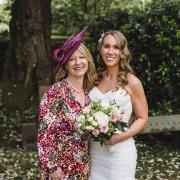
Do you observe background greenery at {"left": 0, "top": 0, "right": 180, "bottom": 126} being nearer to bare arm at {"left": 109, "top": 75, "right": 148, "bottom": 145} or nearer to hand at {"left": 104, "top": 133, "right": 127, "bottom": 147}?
bare arm at {"left": 109, "top": 75, "right": 148, "bottom": 145}

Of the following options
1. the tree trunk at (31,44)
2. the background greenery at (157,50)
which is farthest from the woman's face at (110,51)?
the tree trunk at (31,44)

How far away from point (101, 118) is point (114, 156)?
0.48 meters

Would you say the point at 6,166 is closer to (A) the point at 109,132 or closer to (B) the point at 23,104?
(B) the point at 23,104

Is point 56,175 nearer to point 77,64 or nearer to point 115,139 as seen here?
point 115,139

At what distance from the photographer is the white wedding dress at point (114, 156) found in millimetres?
4344

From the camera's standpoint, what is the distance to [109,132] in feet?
13.3

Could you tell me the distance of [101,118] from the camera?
4012 millimetres

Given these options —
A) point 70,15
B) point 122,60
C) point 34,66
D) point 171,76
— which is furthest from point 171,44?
point 70,15

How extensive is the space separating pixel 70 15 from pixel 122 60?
12.4m

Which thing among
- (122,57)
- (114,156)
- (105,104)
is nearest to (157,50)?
(122,57)

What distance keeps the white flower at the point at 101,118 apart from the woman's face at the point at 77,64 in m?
0.39

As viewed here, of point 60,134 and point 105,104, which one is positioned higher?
point 105,104

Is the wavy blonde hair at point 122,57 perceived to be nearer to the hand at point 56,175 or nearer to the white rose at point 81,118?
the white rose at point 81,118

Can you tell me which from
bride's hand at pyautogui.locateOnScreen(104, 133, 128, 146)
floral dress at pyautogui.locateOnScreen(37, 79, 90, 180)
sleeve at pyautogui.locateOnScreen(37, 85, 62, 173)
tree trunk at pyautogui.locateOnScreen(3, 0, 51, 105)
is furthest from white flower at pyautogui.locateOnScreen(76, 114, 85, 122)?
tree trunk at pyautogui.locateOnScreen(3, 0, 51, 105)
